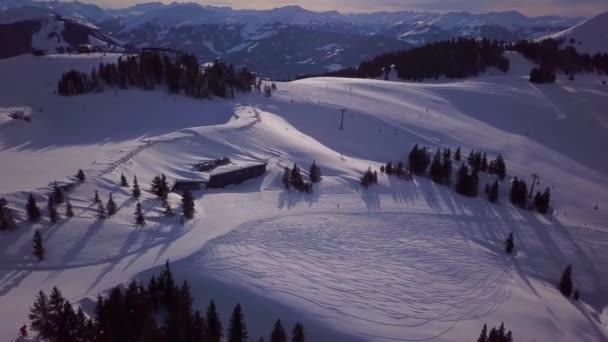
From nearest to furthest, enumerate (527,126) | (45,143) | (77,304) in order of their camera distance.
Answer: (77,304)
(45,143)
(527,126)

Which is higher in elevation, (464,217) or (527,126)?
(527,126)

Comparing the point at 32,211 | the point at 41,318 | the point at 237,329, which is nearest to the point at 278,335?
the point at 237,329

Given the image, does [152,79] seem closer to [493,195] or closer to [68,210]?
[68,210]

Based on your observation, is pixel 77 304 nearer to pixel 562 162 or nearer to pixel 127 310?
pixel 127 310

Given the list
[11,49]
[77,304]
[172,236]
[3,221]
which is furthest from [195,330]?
[11,49]

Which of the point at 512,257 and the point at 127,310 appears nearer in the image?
the point at 127,310

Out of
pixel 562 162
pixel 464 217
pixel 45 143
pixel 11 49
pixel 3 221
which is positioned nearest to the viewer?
pixel 3 221
